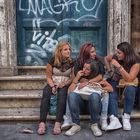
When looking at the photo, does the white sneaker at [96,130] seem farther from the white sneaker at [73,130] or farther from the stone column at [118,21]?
the stone column at [118,21]

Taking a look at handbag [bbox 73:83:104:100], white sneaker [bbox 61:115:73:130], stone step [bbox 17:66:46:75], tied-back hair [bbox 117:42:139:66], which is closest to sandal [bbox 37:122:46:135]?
white sneaker [bbox 61:115:73:130]

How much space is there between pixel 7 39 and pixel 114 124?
8.22 ft

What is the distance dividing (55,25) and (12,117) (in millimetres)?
2143

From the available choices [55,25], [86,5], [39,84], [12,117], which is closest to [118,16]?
[86,5]

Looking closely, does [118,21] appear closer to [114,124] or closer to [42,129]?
[114,124]

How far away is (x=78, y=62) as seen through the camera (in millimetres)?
5684

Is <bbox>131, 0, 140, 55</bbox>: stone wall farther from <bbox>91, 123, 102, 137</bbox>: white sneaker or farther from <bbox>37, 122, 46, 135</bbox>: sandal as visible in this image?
<bbox>37, 122, 46, 135</bbox>: sandal

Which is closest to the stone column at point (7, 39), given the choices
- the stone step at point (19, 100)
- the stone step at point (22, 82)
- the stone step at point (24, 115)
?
the stone step at point (22, 82)

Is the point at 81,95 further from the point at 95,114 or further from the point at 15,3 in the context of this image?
the point at 15,3

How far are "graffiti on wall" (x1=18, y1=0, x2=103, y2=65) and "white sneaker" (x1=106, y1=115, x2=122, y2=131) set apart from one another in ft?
7.33

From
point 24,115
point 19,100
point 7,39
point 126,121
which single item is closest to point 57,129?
point 24,115

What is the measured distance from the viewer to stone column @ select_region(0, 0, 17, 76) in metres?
6.66

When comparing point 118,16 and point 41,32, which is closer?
point 118,16

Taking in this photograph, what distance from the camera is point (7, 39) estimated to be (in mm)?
6699
